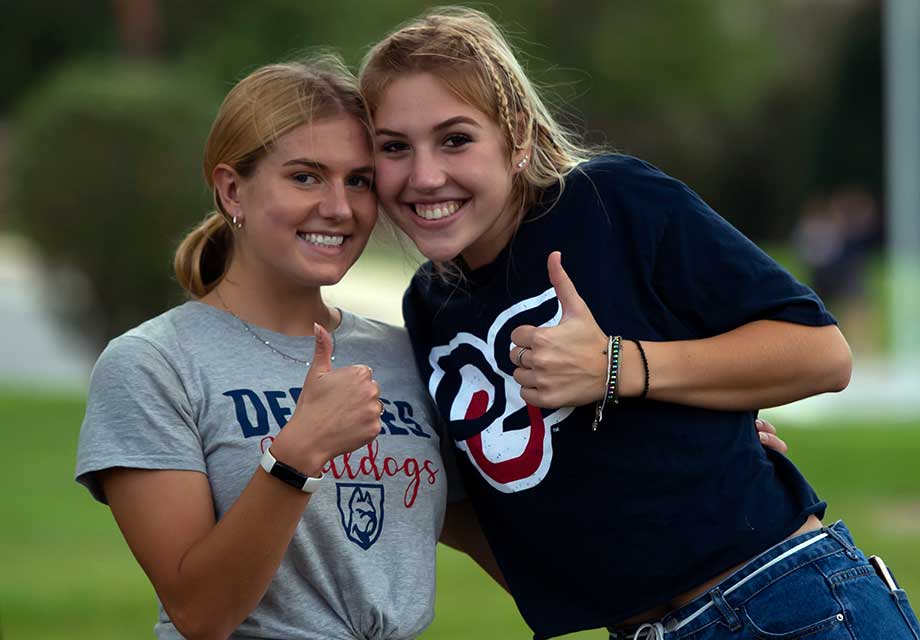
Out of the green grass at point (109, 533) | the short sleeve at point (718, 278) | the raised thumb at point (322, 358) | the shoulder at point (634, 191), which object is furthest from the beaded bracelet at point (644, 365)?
the green grass at point (109, 533)

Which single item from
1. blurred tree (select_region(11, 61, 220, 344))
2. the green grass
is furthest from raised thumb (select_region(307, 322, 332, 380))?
blurred tree (select_region(11, 61, 220, 344))

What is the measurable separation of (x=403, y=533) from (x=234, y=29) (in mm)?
22975

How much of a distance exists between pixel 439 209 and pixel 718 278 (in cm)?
59

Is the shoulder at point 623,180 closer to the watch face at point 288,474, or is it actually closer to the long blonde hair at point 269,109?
the long blonde hair at point 269,109

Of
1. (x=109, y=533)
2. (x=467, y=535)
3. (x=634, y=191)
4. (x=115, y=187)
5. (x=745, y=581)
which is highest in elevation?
(x=634, y=191)

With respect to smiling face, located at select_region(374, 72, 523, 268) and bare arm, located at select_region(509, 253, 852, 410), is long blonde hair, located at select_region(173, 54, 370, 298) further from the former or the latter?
bare arm, located at select_region(509, 253, 852, 410)

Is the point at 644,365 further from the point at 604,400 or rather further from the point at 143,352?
the point at 143,352

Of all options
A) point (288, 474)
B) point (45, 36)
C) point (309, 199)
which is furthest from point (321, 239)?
point (45, 36)

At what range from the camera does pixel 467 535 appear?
334cm

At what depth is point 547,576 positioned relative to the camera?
9.72 ft

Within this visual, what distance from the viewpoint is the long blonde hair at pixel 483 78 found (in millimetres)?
2912

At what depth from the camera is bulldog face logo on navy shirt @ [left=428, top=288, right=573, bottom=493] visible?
114 inches

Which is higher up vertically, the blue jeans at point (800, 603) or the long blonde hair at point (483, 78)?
the long blonde hair at point (483, 78)

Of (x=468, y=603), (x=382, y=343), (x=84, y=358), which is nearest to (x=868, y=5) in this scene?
(x=84, y=358)
